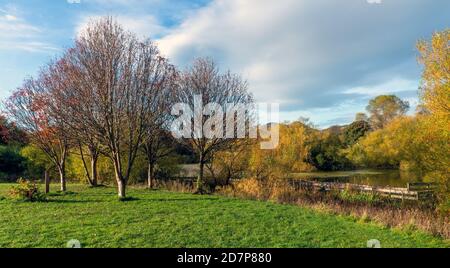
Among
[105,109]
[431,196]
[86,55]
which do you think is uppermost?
[86,55]

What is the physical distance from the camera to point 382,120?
52625mm

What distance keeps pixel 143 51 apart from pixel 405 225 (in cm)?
1179

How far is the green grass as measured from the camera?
7379 millimetres

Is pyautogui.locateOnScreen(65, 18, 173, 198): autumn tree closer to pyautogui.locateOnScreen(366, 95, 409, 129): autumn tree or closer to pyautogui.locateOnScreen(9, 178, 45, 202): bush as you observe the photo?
pyautogui.locateOnScreen(9, 178, 45, 202): bush

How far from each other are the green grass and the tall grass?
71cm

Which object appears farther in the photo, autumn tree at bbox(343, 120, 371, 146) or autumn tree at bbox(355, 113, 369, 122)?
autumn tree at bbox(355, 113, 369, 122)

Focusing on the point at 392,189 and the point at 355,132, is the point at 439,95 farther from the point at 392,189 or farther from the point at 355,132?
the point at 355,132

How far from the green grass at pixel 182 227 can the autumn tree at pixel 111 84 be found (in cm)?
344

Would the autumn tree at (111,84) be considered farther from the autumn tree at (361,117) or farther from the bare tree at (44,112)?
the autumn tree at (361,117)

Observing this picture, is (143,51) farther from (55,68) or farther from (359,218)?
(359,218)

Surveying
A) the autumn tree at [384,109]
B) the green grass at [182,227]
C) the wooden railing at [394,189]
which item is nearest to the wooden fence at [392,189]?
the wooden railing at [394,189]

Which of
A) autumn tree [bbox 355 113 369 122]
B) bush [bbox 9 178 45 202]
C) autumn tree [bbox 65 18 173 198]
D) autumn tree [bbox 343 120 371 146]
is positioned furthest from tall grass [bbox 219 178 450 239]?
autumn tree [bbox 355 113 369 122]

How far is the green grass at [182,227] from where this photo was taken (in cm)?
738
